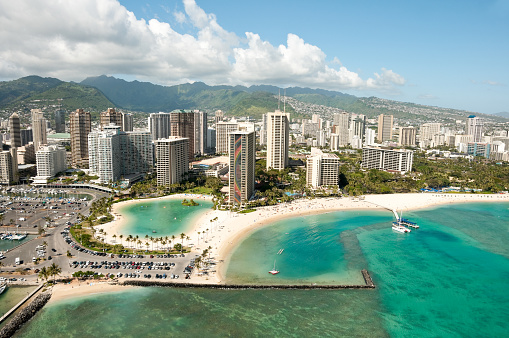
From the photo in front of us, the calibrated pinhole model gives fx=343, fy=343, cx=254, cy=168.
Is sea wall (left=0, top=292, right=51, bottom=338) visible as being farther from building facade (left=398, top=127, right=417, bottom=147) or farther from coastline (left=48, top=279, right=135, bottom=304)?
building facade (left=398, top=127, right=417, bottom=147)

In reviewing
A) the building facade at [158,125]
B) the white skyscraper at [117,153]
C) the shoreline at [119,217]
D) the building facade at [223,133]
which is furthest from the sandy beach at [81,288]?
the building facade at [158,125]

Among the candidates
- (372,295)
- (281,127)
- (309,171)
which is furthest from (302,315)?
(281,127)

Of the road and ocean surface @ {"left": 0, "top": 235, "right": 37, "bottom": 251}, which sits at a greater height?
the road

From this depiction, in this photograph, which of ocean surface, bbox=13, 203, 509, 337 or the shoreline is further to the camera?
the shoreline

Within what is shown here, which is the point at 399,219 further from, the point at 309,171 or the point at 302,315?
the point at 302,315

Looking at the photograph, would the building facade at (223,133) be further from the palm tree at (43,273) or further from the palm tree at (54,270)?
the palm tree at (43,273)

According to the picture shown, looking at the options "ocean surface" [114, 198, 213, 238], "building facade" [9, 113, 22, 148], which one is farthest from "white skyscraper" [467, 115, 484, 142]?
"building facade" [9, 113, 22, 148]
